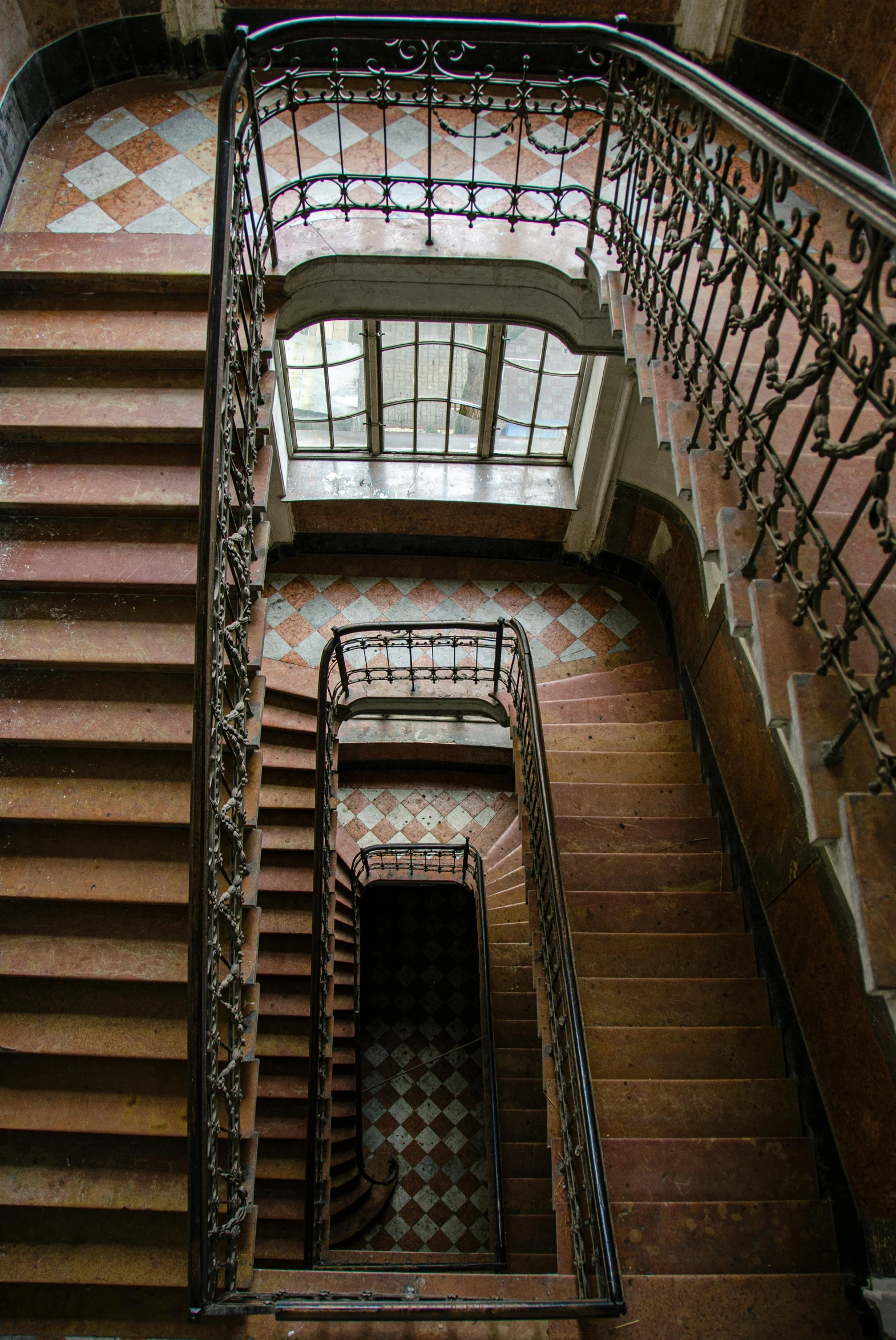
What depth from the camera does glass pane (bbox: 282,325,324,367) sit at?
6.75 metres

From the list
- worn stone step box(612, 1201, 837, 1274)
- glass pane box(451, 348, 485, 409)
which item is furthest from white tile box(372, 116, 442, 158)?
worn stone step box(612, 1201, 837, 1274)

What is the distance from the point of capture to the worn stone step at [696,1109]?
14.0 ft

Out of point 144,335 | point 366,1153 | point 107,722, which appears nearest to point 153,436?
point 144,335

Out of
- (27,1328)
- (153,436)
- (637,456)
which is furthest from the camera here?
(637,456)

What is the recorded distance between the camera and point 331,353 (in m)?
6.93

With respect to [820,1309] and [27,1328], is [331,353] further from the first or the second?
[820,1309]

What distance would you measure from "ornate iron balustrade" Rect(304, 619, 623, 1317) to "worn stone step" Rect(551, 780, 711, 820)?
15.7 inches

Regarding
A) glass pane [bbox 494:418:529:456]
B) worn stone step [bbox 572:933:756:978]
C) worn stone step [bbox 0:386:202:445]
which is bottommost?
worn stone step [bbox 572:933:756:978]

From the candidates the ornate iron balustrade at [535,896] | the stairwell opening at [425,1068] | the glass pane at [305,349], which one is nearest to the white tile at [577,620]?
the ornate iron balustrade at [535,896]

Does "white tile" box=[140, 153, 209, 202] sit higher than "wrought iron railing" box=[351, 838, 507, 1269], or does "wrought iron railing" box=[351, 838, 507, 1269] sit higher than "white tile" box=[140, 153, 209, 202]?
"white tile" box=[140, 153, 209, 202]

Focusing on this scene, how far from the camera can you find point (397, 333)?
6.82 metres

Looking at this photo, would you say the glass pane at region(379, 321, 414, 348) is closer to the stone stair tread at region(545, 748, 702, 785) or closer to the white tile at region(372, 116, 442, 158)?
the white tile at region(372, 116, 442, 158)

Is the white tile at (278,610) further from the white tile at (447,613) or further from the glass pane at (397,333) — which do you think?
the glass pane at (397,333)

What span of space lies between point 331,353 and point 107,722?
4.41 metres
